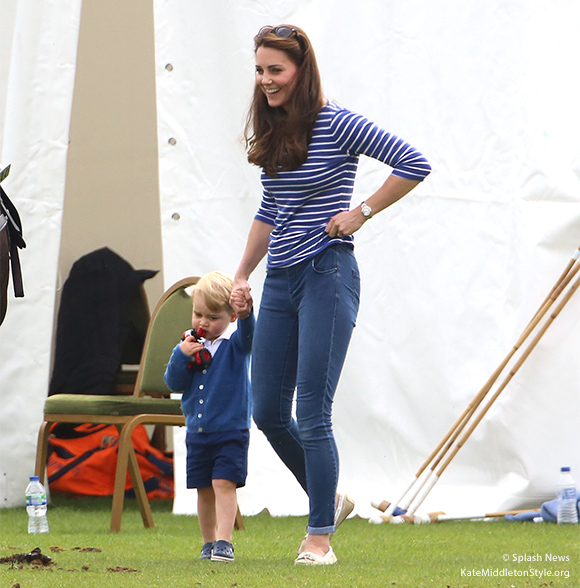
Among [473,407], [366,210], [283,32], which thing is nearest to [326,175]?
[366,210]

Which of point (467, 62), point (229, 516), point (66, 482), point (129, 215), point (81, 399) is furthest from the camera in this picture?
point (129, 215)

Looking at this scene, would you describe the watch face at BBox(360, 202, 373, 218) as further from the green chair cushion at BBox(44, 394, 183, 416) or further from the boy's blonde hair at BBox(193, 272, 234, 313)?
the green chair cushion at BBox(44, 394, 183, 416)

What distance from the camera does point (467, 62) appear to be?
3582mm

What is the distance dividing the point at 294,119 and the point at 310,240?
267mm

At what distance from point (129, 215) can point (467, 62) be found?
1.89 meters

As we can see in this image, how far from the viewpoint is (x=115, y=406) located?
329cm

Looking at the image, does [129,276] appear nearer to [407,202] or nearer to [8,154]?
[8,154]

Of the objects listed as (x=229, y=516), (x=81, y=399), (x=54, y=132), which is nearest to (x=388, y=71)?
(x=54, y=132)

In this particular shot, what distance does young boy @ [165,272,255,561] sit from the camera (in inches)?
97.9

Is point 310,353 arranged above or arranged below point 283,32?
below

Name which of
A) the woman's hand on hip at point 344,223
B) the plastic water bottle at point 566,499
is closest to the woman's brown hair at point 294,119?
the woman's hand on hip at point 344,223

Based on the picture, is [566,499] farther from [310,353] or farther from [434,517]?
[310,353]

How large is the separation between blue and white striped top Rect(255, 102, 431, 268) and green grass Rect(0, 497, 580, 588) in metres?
0.68

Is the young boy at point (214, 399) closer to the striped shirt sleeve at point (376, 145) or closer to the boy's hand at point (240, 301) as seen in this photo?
the boy's hand at point (240, 301)
